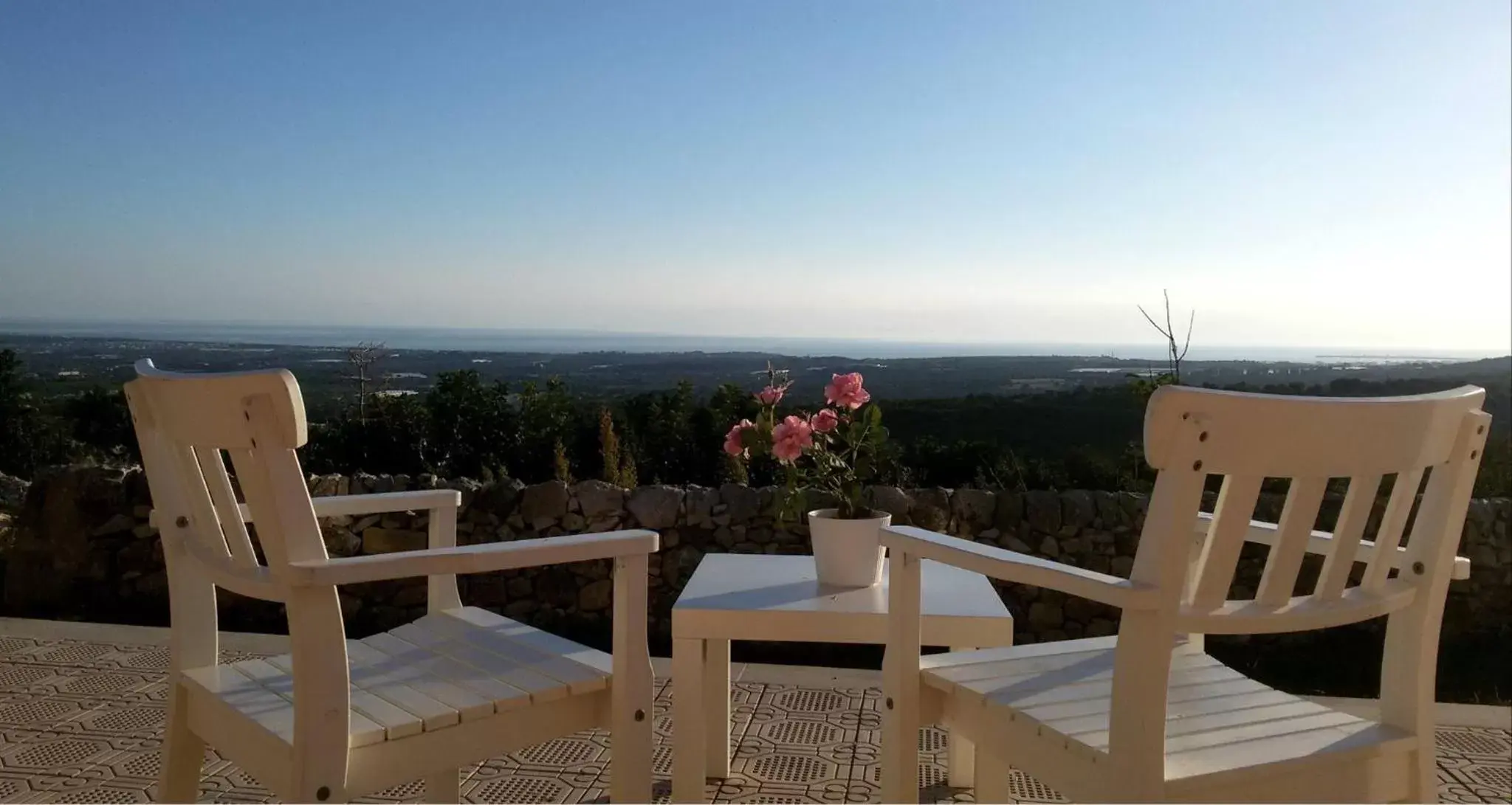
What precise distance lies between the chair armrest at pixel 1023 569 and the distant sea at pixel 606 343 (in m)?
3.02

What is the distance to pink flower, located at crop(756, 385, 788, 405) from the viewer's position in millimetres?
2297

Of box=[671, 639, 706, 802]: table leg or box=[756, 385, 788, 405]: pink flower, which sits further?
box=[756, 385, 788, 405]: pink flower

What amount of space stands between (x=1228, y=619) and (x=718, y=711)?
4.89 ft

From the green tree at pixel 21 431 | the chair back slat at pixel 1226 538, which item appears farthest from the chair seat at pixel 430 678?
the green tree at pixel 21 431

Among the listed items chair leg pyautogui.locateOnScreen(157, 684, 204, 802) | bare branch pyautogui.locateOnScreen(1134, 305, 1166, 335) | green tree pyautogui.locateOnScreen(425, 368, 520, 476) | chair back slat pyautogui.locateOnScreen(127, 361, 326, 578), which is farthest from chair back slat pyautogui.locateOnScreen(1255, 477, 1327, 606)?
green tree pyautogui.locateOnScreen(425, 368, 520, 476)

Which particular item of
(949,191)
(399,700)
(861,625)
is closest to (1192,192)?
(949,191)

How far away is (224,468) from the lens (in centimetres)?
141

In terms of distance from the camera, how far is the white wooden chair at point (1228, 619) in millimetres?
1220

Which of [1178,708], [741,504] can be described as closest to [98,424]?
[741,504]

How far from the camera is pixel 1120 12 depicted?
12.8 ft

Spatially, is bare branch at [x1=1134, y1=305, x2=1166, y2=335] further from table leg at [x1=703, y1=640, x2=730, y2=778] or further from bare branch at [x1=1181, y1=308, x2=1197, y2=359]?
table leg at [x1=703, y1=640, x2=730, y2=778]

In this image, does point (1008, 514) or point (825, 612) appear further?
point (1008, 514)

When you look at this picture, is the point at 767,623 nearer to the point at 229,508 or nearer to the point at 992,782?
the point at 992,782

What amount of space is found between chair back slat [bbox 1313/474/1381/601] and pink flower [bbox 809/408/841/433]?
109 centimetres
